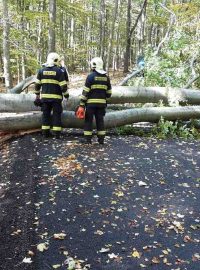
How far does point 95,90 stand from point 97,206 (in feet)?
10.9

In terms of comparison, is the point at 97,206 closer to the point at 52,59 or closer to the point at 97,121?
the point at 97,121

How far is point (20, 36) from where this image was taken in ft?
47.7

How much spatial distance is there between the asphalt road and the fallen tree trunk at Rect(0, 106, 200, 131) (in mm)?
461

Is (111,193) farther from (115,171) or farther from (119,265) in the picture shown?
(119,265)

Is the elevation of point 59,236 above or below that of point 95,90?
below

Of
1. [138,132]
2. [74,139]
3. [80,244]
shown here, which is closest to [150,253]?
[80,244]

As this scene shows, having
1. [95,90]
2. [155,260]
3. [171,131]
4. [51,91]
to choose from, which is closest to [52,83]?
[51,91]

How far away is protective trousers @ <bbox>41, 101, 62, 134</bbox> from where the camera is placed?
834cm

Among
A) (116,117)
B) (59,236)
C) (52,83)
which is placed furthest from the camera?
(116,117)

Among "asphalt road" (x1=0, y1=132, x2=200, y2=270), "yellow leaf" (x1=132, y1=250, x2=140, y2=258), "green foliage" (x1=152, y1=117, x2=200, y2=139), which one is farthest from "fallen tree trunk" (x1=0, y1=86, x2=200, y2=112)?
"yellow leaf" (x1=132, y1=250, x2=140, y2=258)

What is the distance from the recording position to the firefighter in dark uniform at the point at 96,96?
8.00 metres

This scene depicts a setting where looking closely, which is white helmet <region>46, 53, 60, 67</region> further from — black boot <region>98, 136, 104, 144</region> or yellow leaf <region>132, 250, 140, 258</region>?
yellow leaf <region>132, 250, 140, 258</region>

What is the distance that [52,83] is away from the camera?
8.20m

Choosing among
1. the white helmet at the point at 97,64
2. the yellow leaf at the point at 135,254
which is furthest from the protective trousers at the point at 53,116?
the yellow leaf at the point at 135,254
